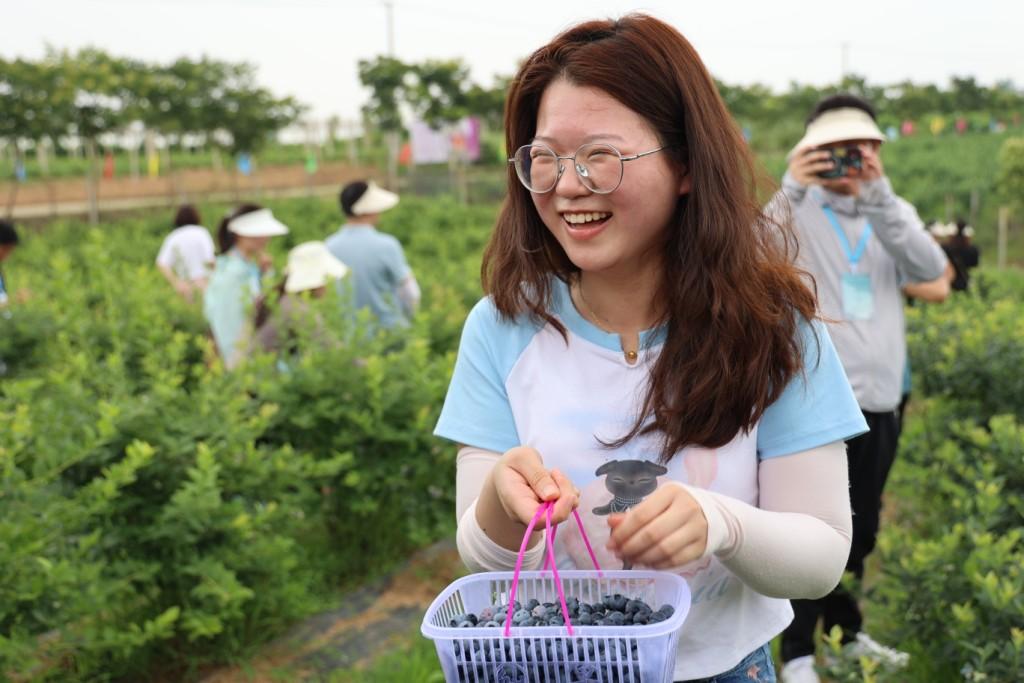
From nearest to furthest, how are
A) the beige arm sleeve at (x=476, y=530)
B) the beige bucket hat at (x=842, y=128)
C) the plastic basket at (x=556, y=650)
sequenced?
the plastic basket at (x=556, y=650), the beige arm sleeve at (x=476, y=530), the beige bucket hat at (x=842, y=128)

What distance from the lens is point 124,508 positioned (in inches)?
136

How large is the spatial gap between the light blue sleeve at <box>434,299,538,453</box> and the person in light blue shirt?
4117mm

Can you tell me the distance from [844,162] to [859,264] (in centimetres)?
32

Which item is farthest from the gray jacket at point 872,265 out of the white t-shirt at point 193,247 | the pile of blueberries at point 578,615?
the white t-shirt at point 193,247

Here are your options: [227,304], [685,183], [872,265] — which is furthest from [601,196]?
[227,304]

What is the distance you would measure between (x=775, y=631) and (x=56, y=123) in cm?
2008

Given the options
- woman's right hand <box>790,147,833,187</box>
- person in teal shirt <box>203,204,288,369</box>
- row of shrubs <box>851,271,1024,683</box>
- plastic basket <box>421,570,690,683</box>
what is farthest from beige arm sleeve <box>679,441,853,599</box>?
person in teal shirt <box>203,204,288,369</box>

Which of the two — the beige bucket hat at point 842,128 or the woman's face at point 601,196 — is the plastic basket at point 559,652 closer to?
the woman's face at point 601,196

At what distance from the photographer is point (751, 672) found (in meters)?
1.62

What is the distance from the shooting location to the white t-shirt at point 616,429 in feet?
5.06

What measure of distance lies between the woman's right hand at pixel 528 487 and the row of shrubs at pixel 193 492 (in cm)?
194

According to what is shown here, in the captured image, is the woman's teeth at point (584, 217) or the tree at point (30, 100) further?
the tree at point (30, 100)

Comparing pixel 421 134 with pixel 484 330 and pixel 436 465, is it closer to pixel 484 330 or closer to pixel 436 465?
pixel 436 465

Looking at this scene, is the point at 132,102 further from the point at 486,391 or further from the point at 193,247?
the point at 486,391
